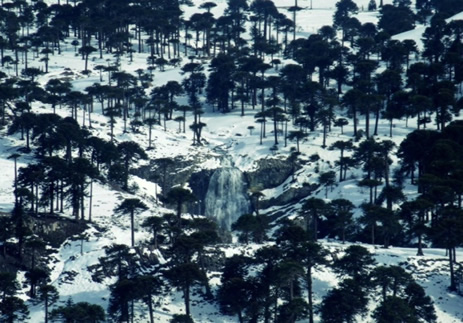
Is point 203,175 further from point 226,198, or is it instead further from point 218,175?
point 226,198

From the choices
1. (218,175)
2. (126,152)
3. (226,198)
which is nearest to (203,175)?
(218,175)

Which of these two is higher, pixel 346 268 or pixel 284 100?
pixel 284 100

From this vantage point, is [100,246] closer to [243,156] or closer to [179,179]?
[179,179]

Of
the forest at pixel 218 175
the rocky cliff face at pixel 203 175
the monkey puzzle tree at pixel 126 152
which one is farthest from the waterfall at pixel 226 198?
the monkey puzzle tree at pixel 126 152

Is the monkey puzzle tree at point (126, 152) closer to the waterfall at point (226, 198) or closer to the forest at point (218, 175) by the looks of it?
the forest at point (218, 175)

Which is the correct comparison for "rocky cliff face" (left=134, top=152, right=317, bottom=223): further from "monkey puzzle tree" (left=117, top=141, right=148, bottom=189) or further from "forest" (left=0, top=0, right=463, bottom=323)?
"monkey puzzle tree" (left=117, top=141, right=148, bottom=189)

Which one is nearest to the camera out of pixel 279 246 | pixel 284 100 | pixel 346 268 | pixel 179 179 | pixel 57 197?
pixel 346 268

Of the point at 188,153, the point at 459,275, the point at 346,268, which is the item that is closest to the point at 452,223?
the point at 459,275
